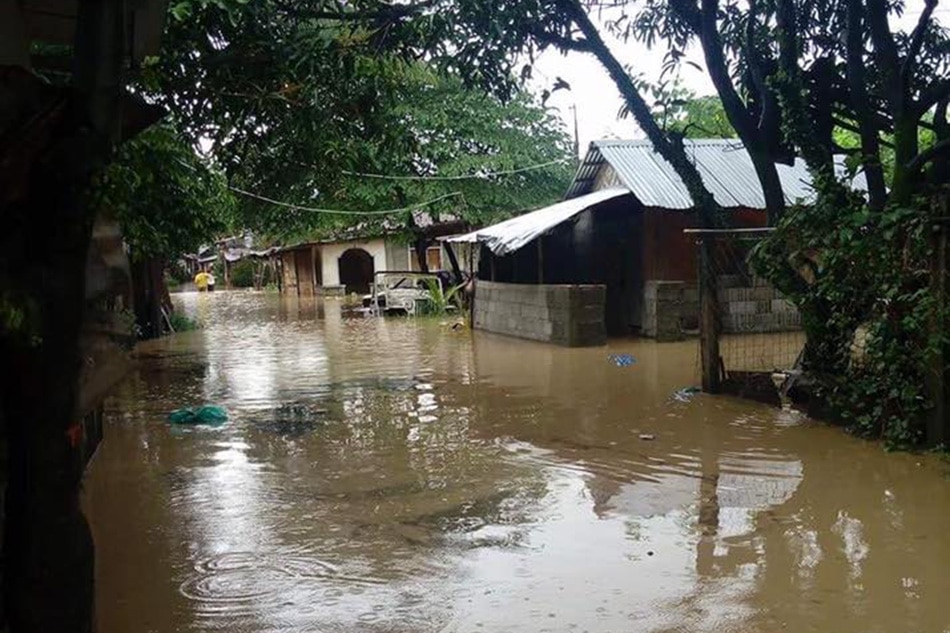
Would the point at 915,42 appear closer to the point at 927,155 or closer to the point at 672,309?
the point at 927,155

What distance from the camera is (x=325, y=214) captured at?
92.0 feet

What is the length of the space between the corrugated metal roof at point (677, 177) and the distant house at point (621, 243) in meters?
0.02

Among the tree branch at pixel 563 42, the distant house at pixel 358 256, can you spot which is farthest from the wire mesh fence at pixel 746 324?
the distant house at pixel 358 256

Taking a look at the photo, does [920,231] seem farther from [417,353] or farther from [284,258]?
[284,258]

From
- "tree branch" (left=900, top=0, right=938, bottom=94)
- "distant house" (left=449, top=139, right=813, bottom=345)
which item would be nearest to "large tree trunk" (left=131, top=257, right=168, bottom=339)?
"distant house" (left=449, top=139, right=813, bottom=345)

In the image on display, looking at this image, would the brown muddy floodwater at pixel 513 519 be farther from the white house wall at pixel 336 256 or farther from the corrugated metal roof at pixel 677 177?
the white house wall at pixel 336 256

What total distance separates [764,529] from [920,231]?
297cm

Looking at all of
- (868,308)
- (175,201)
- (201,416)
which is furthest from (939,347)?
(175,201)

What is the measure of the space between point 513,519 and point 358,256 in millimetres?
36273

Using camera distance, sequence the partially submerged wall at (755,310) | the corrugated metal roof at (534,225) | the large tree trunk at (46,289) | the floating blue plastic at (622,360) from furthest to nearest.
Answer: the partially submerged wall at (755,310)
the corrugated metal roof at (534,225)
the floating blue plastic at (622,360)
the large tree trunk at (46,289)

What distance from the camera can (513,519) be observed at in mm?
5402

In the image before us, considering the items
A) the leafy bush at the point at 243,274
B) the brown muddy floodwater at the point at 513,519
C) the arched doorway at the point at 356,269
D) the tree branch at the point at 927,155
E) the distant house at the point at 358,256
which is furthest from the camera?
the leafy bush at the point at 243,274

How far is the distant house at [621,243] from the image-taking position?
15227 millimetres

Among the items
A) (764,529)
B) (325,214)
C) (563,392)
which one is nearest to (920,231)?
(764,529)
